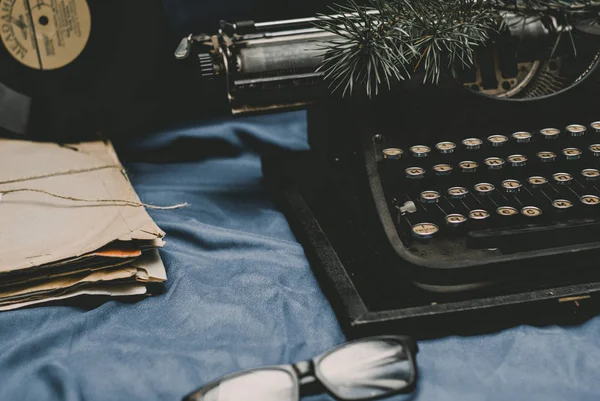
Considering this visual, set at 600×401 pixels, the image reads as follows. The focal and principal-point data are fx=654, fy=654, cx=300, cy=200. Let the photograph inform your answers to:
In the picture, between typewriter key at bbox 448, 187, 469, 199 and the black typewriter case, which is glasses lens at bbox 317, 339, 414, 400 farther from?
typewriter key at bbox 448, 187, 469, 199

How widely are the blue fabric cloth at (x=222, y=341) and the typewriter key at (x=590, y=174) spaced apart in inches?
10.0

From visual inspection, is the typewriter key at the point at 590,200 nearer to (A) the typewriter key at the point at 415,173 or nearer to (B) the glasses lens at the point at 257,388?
(A) the typewriter key at the point at 415,173

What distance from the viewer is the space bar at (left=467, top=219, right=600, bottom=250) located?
0.97 m

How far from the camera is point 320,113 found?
1.22 m

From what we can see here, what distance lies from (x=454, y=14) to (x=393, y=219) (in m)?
0.35

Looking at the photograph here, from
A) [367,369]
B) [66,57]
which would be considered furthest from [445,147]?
[66,57]

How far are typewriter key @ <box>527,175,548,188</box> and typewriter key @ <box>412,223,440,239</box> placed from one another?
198 mm

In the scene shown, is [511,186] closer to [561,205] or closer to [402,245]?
[561,205]

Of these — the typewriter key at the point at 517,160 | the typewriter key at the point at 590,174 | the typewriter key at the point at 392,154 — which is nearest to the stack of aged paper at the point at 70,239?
the typewriter key at the point at 392,154

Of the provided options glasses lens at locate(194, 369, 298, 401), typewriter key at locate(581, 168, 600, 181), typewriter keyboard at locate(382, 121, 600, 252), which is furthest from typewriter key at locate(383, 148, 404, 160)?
glasses lens at locate(194, 369, 298, 401)

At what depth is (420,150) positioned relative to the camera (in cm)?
107

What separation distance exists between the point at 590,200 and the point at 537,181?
0.28 ft

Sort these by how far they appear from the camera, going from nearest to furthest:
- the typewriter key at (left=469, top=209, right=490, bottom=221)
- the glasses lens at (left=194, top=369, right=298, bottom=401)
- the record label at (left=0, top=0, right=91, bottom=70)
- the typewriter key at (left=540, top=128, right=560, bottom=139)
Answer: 1. the glasses lens at (left=194, top=369, right=298, bottom=401)
2. the typewriter key at (left=469, top=209, right=490, bottom=221)
3. the typewriter key at (left=540, top=128, right=560, bottom=139)
4. the record label at (left=0, top=0, right=91, bottom=70)

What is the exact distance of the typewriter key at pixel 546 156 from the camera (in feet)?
3.57
